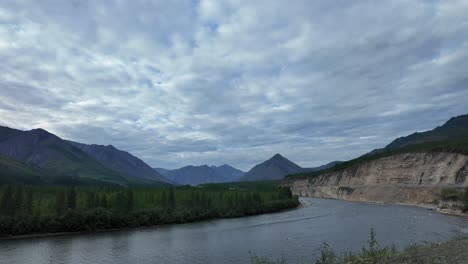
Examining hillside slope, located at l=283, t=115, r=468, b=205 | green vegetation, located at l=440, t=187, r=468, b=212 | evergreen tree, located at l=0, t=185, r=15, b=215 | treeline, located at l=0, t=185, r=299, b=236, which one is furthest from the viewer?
hillside slope, located at l=283, t=115, r=468, b=205

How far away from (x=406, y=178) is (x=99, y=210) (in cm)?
10668

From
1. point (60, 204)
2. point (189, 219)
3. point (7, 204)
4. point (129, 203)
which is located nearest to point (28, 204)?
point (7, 204)

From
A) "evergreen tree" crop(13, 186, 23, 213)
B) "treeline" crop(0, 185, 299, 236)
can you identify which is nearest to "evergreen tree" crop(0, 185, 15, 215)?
"treeline" crop(0, 185, 299, 236)

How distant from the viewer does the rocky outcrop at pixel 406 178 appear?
11280 centimetres

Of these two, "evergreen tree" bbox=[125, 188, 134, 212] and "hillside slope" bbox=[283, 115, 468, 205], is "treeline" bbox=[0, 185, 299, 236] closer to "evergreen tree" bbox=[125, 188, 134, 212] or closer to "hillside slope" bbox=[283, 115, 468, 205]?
"evergreen tree" bbox=[125, 188, 134, 212]

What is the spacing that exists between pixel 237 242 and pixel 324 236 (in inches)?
539

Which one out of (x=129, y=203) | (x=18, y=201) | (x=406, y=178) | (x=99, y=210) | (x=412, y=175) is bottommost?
(x=99, y=210)

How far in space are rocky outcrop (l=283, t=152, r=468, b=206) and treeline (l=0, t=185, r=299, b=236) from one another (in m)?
49.0

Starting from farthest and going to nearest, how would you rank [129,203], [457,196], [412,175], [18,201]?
[412,175], [129,203], [457,196], [18,201]

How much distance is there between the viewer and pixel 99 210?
82.8 m

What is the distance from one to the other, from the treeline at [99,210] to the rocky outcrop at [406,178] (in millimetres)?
48985

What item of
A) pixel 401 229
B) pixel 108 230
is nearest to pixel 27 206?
pixel 108 230

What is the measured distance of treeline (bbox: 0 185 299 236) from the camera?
76.0 meters

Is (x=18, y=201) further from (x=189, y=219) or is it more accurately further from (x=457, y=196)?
(x=457, y=196)
